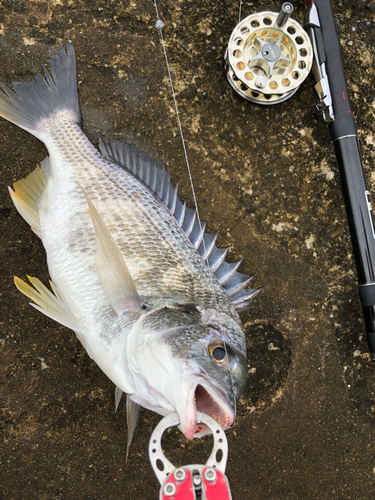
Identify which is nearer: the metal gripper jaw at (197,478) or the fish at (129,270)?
the metal gripper jaw at (197,478)

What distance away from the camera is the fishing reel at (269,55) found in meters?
2.34


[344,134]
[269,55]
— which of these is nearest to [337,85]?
[344,134]

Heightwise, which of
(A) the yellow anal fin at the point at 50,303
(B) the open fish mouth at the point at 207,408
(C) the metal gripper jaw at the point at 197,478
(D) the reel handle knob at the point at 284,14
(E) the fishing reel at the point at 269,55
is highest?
(D) the reel handle knob at the point at 284,14

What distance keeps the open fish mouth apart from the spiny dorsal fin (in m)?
1.33

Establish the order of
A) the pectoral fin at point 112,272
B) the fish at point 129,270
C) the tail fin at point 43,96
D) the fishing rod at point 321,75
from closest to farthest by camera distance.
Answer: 1. the fish at point 129,270
2. the pectoral fin at point 112,272
3. the tail fin at point 43,96
4. the fishing rod at point 321,75

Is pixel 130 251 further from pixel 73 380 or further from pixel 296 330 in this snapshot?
pixel 296 330

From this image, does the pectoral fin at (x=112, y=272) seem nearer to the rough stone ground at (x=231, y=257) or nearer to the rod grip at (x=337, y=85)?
the rough stone ground at (x=231, y=257)

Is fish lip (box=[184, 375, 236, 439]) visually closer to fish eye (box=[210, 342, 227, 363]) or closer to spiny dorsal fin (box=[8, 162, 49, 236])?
fish eye (box=[210, 342, 227, 363])

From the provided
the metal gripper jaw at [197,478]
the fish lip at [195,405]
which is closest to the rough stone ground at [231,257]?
the metal gripper jaw at [197,478]

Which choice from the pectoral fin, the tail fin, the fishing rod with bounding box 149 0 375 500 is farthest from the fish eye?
the tail fin

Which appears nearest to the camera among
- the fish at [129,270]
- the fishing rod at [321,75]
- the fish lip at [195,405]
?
the fish lip at [195,405]

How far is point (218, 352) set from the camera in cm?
152

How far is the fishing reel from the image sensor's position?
7.69 ft

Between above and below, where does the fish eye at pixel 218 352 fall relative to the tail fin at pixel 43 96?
below
